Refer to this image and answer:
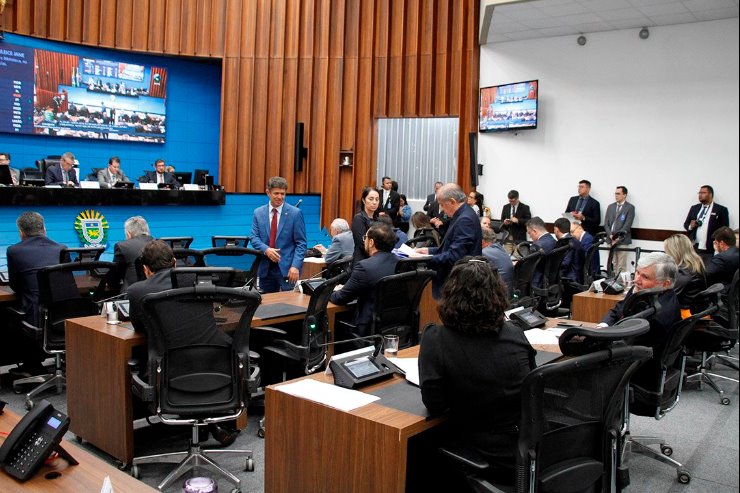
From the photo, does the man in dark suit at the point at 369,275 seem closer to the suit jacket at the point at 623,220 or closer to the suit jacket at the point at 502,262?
the suit jacket at the point at 502,262

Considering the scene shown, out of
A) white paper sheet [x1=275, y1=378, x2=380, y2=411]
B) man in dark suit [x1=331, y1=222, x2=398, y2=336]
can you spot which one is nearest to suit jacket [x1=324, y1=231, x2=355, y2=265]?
man in dark suit [x1=331, y1=222, x2=398, y2=336]

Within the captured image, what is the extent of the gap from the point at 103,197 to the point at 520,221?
21.4ft

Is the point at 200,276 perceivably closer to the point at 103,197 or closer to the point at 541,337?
the point at 541,337

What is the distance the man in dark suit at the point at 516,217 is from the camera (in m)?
11.5

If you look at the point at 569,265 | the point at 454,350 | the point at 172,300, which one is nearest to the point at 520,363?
the point at 454,350

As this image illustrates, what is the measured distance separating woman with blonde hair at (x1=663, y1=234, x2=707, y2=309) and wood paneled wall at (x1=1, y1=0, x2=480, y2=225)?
6.77m

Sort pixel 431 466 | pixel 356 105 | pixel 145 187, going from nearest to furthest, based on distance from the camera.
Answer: pixel 431 466
pixel 145 187
pixel 356 105

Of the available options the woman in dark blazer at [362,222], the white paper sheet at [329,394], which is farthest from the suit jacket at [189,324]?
the woman in dark blazer at [362,222]

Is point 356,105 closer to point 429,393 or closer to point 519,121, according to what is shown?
point 519,121

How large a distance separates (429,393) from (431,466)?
0.79 m

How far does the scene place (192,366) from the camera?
133 inches

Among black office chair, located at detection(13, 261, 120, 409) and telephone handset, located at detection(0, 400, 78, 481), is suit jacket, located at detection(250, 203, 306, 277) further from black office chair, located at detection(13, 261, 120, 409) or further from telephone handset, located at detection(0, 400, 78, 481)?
telephone handset, located at detection(0, 400, 78, 481)

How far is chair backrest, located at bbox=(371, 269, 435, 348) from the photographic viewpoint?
4398mm

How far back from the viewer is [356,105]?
12.4 m
